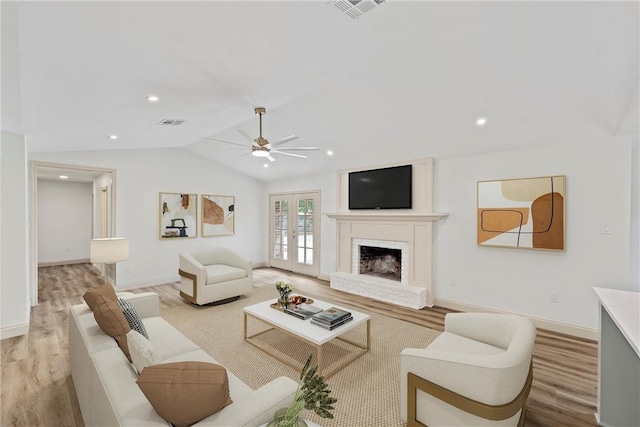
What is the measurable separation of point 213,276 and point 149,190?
2.55 meters

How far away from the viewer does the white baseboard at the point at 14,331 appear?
334 centimetres

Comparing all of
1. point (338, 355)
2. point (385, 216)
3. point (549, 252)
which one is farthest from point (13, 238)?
point (549, 252)

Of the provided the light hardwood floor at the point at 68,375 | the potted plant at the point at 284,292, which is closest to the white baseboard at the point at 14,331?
the light hardwood floor at the point at 68,375

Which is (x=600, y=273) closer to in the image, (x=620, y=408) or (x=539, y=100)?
(x=620, y=408)

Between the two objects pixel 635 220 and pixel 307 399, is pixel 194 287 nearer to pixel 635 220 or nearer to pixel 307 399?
pixel 307 399

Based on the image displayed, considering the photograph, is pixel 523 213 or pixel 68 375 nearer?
pixel 68 375

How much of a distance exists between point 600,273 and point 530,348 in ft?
8.01

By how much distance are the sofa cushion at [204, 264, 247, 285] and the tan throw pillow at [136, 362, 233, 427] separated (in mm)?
3454

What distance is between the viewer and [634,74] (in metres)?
2.26

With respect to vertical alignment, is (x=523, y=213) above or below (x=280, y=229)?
above

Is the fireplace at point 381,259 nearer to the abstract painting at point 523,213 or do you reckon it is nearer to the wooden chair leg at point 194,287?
the abstract painting at point 523,213

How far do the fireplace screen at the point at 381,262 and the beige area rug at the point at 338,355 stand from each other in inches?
49.9

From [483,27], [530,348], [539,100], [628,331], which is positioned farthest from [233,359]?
[539,100]

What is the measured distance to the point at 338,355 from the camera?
9.73 ft
